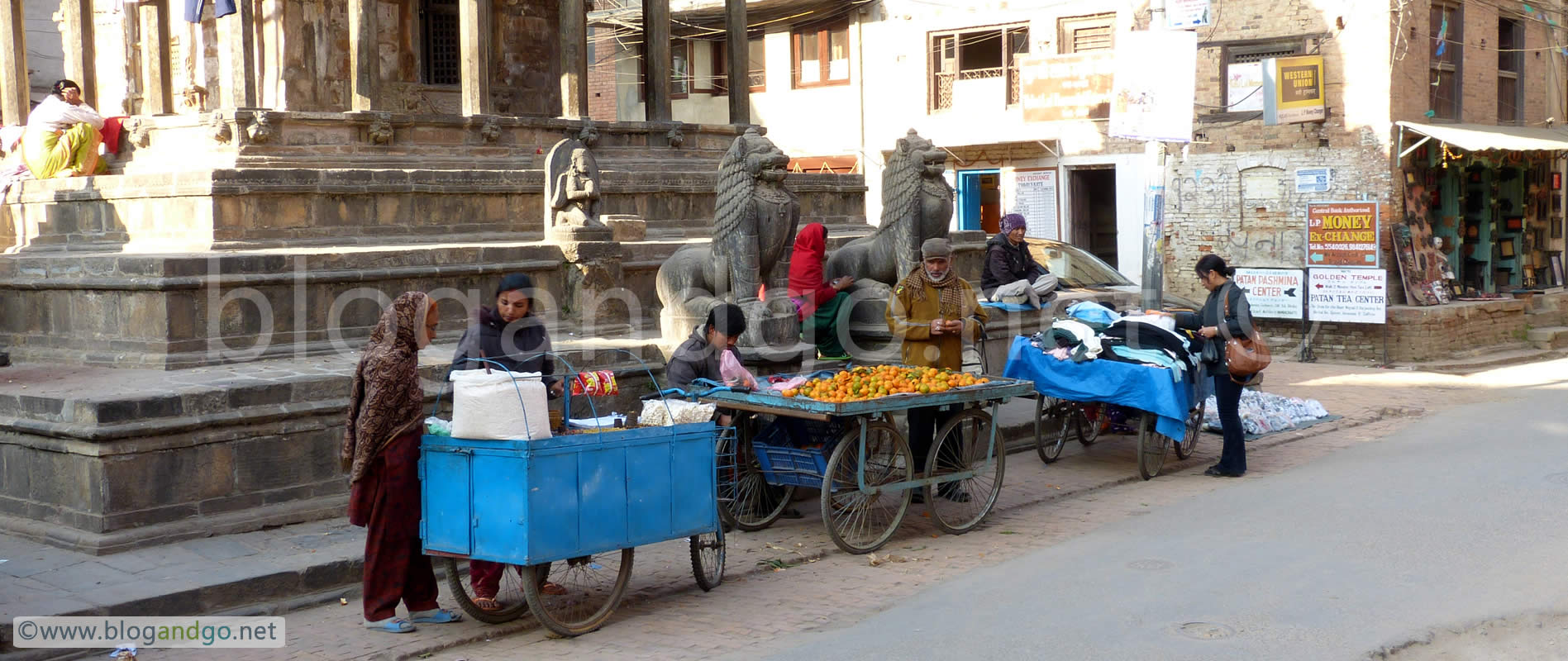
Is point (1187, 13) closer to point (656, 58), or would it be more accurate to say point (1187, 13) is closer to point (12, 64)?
point (656, 58)

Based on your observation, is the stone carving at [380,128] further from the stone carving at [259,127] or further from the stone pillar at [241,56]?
the stone pillar at [241,56]

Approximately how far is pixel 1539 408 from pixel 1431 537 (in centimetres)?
659

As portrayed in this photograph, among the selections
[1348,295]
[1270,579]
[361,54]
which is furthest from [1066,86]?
[1270,579]

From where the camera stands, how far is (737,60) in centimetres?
1709

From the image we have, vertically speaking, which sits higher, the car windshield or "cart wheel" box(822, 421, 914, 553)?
the car windshield

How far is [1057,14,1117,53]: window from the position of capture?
2212cm

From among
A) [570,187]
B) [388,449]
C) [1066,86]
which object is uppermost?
[1066,86]

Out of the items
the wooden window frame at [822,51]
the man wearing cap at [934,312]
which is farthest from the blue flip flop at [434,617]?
the wooden window frame at [822,51]

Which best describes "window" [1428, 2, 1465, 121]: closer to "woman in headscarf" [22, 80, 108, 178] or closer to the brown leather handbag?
the brown leather handbag

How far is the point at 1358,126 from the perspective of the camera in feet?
59.4

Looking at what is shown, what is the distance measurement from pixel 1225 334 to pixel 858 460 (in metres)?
3.63

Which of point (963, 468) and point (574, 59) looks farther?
point (574, 59)

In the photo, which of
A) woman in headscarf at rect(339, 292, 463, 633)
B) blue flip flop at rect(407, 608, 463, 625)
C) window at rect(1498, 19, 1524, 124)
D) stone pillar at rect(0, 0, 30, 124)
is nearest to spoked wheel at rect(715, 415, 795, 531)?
blue flip flop at rect(407, 608, 463, 625)

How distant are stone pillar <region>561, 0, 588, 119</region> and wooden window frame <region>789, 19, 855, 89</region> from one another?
1069 centimetres
